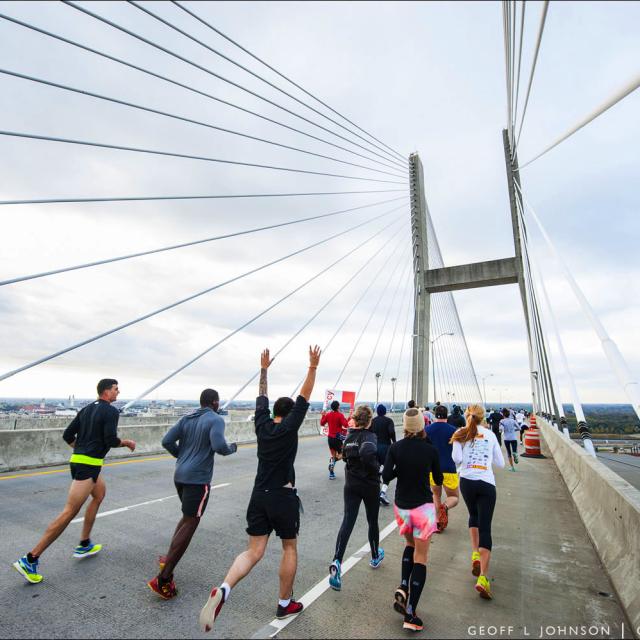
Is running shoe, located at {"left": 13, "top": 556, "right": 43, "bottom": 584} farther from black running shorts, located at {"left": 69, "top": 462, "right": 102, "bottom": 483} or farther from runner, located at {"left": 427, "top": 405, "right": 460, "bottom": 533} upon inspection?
runner, located at {"left": 427, "top": 405, "right": 460, "bottom": 533}

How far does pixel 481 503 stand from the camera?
13.9 feet

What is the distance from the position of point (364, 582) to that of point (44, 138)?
7.52 metres

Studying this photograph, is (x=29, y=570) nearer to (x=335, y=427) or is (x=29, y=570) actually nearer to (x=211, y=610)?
(x=211, y=610)

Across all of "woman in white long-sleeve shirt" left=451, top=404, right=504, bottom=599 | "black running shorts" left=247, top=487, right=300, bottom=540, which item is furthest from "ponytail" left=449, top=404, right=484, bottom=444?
"black running shorts" left=247, top=487, right=300, bottom=540

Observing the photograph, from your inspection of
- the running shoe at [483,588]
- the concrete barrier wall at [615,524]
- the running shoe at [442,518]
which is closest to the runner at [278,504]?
the running shoe at [483,588]

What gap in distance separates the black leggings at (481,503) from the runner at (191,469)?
248 cm

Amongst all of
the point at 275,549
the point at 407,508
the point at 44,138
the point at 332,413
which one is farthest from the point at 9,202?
the point at 332,413

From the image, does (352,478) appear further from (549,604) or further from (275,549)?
(549,604)

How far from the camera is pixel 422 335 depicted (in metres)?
21.5

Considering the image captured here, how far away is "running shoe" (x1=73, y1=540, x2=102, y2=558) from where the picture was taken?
14.7 feet

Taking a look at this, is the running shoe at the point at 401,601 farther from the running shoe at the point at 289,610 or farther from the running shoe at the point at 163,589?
the running shoe at the point at 163,589

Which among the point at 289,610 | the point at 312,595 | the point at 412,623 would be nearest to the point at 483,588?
the point at 412,623

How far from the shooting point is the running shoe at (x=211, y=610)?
2.98m

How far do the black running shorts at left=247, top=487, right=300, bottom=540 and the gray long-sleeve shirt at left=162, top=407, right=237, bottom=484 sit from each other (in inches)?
24.4
